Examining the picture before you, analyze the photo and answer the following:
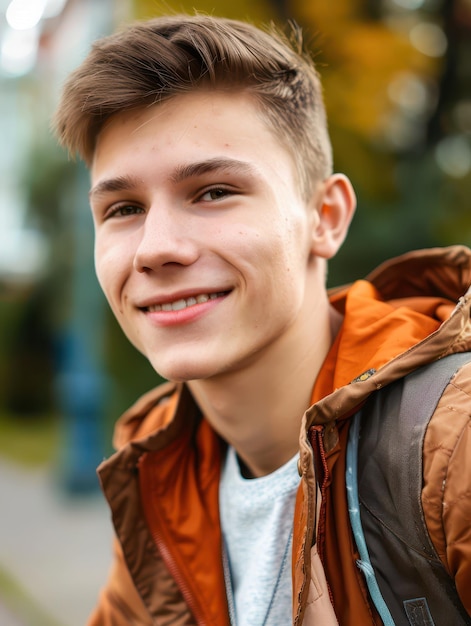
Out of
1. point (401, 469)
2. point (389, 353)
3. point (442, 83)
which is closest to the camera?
point (401, 469)

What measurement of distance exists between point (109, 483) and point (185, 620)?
1.61 ft

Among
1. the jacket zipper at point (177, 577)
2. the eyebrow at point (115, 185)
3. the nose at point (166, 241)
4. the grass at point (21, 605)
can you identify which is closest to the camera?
the nose at point (166, 241)

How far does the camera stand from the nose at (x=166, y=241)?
6.47 ft

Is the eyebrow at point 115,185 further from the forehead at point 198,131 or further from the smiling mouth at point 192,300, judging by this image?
the smiling mouth at point 192,300

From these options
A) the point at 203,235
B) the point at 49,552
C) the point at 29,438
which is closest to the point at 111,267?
the point at 203,235

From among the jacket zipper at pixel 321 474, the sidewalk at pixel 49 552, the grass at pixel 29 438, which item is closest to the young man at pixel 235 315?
the jacket zipper at pixel 321 474

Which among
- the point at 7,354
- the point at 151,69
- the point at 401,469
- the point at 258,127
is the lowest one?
the point at 7,354

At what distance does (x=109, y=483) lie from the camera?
93.7 inches

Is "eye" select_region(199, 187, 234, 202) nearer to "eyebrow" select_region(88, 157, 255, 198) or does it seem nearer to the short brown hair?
"eyebrow" select_region(88, 157, 255, 198)

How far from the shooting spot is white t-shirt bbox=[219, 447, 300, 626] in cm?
215

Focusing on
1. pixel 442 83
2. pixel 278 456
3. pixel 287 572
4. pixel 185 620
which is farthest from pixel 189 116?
pixel 442 83

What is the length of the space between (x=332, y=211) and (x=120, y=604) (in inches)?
61.2

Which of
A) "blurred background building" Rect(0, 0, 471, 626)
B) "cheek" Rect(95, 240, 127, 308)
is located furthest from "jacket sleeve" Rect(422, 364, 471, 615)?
"blurred background building" Rect(0, 0, 471, 626)

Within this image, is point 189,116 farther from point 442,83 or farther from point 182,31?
point 442,83
